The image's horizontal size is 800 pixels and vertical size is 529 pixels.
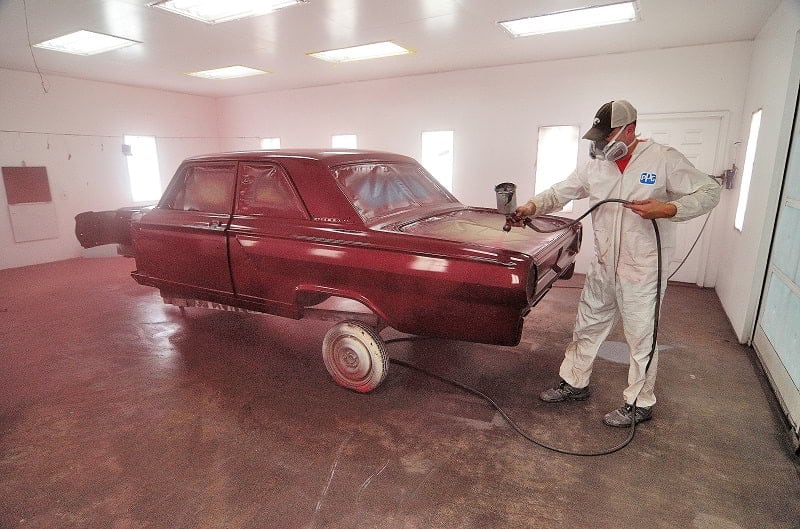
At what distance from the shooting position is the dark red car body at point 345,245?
2486 millimetres

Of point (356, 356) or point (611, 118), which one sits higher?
point (611, 118)

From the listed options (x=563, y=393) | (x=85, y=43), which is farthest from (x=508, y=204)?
(x=85, y=43)

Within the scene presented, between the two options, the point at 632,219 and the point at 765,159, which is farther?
the point at 765,159

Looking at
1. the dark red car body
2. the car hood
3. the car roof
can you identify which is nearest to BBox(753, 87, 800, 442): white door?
the dark red car body

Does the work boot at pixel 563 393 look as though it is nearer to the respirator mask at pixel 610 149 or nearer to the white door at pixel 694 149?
the respirator mask at pixel 610 149

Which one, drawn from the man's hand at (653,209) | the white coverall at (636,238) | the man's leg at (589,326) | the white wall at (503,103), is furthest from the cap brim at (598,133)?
the white wall at (503,103)

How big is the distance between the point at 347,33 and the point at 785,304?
17.4ft

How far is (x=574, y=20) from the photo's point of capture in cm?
487

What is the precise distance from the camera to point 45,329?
4543mm

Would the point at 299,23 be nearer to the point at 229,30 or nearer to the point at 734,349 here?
the point at 229,30

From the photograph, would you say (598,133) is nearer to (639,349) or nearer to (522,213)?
(522,213)

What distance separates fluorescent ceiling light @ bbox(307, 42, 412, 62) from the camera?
19.7 feet

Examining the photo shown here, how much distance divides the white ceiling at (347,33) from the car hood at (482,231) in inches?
93.3

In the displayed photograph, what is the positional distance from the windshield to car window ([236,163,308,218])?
0.41 m
